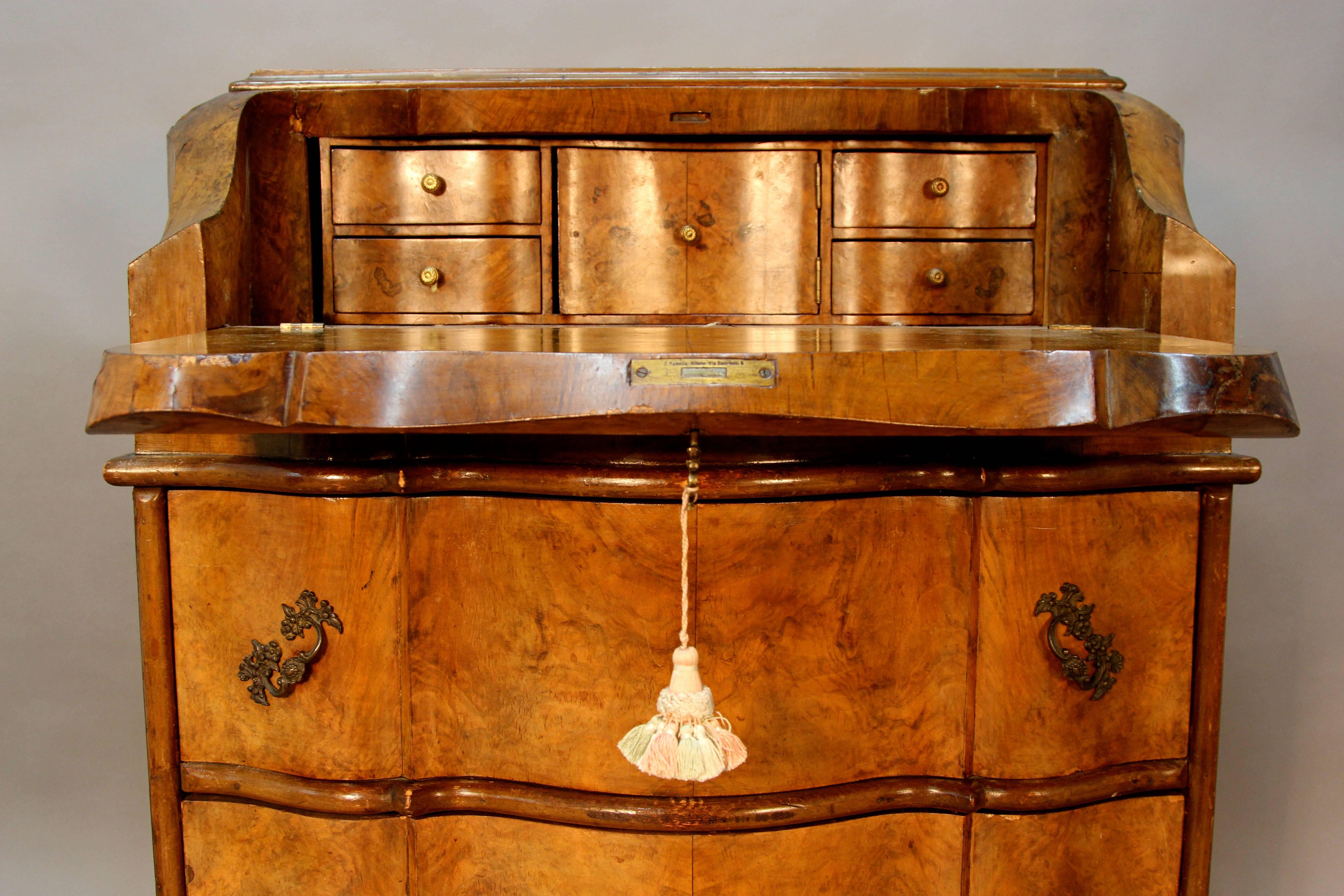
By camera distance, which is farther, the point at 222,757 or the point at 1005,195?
the point at 1005,195

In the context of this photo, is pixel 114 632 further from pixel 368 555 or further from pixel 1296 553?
pixel 1296 553

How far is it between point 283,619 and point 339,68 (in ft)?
5.14

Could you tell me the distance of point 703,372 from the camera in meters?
1.07

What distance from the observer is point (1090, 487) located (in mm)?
1324

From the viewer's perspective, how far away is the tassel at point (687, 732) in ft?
4.01

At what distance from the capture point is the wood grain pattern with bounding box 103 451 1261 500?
4.23ft

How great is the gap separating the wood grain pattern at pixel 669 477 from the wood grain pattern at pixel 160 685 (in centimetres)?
6

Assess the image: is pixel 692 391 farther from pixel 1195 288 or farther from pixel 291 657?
pixel 1195 288

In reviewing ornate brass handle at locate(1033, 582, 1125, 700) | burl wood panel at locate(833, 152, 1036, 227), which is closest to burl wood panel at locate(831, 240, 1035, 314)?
burl wood panel at locate(833, 152, 1036, 227)

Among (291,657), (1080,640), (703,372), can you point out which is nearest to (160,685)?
(291,657)

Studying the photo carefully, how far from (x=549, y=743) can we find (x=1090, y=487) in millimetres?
720

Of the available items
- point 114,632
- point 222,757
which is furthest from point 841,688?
point 114,632

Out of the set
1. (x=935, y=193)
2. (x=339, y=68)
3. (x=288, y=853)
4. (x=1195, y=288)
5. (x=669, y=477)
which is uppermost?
(x=339, y=68)

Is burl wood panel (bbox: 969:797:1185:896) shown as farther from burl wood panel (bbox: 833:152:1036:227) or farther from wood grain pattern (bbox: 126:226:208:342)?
wood grain pattern (bbox: 126:226:208:342)
